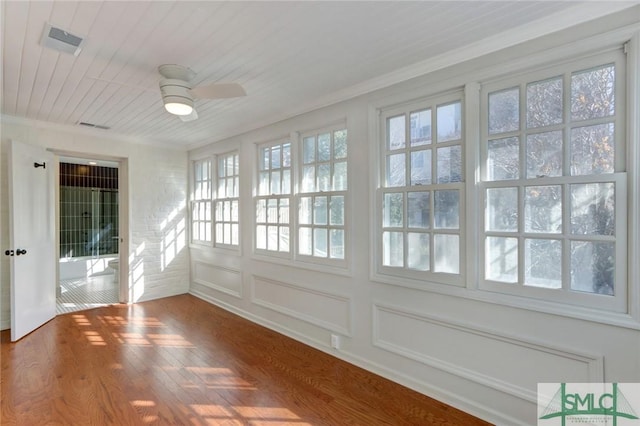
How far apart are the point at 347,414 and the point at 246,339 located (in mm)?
1637

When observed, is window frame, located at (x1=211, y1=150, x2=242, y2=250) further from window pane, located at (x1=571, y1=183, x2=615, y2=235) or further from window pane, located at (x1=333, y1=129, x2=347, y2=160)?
window pane, located at (x1=571, y1=183, x2=615, y2=235)

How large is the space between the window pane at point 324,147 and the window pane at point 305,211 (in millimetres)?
476

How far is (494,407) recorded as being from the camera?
213 centimetres

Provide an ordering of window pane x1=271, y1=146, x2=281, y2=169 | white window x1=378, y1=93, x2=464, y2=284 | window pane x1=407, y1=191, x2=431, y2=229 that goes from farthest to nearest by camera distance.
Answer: window pane x1=271, y1=146, x2=281, y2=169 < window pane x1=407, y1=191, x2=431, y2=229 < white window x1=378, y1=93, x2=464, y2=284

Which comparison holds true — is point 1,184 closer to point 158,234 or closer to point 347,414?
point 158,234

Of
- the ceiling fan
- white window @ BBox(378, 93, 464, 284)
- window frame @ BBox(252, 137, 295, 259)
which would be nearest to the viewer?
the ceiling fan

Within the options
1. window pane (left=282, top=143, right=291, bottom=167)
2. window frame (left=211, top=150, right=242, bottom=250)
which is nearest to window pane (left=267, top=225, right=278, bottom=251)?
window frame (left=211, top=150, right=242, bottom=250)

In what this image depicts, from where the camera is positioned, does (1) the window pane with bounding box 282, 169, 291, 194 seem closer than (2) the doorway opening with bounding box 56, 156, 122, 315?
Yes

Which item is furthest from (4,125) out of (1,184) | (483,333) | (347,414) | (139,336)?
(483,333)

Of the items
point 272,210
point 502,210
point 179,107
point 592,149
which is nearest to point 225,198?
point 272,210

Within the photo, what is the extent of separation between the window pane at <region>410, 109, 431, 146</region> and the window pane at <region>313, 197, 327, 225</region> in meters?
1.11

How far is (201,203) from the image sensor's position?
17.4 feet

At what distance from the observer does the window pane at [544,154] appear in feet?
6.44

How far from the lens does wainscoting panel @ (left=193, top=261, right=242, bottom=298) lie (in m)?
4.43
